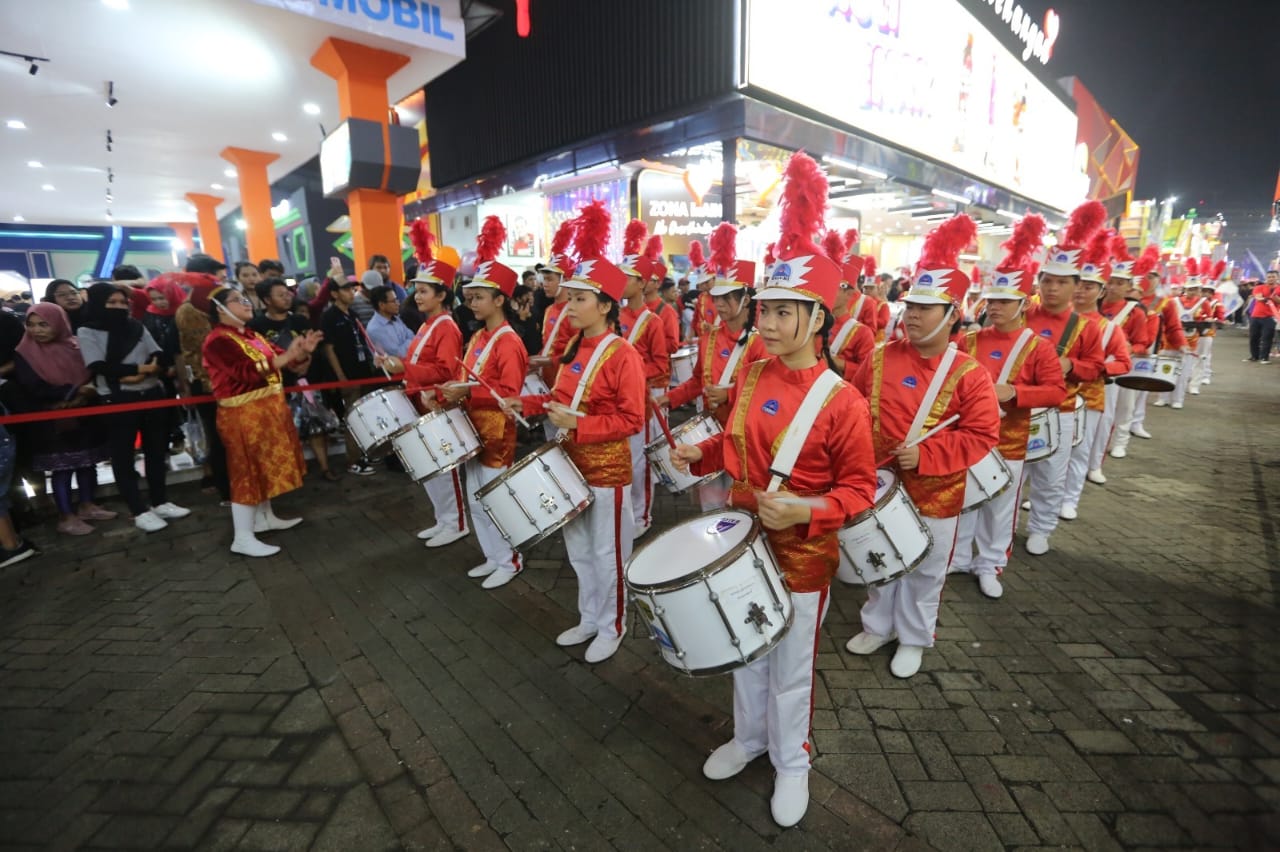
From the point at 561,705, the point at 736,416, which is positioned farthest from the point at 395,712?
the point at 736,416

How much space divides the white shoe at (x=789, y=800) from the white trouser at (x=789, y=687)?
0.03 m

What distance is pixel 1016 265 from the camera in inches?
166

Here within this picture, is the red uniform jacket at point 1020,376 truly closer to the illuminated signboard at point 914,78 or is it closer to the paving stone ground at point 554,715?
the paving stone ground at point 554,715

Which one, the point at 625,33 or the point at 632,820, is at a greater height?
the point at 625,33

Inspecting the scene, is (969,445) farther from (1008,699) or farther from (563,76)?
(563,76)

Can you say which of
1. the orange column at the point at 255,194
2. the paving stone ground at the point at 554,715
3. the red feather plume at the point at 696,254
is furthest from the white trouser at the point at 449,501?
the orange column at the point at 255,194

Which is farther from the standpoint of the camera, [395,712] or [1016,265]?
[1016,265]

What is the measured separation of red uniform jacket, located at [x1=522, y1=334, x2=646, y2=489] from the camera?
2.96m

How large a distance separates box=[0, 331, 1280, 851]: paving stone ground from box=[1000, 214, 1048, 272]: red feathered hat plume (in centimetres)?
231

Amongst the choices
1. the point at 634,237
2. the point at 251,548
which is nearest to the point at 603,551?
the point at 251,548

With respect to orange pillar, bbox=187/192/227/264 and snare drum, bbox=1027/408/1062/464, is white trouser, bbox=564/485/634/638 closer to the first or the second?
snare drum, bbox=1027/408/1062/464

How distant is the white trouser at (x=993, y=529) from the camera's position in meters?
3.89

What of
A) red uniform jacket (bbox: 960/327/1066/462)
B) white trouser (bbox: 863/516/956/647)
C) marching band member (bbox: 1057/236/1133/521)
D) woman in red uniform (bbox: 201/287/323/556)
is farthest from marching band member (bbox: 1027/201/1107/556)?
woman in red uniform (bbox: 201/287/323/556)

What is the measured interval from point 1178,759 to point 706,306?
18.3 feet
